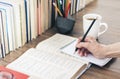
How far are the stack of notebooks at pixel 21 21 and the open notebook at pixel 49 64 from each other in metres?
0.08

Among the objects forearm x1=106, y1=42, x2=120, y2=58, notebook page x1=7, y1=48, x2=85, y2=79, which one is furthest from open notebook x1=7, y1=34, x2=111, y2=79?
forearm x1=106, y1=42, x2=120, y2=58

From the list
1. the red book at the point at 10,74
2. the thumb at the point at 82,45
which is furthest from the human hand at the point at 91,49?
the red book at the point at 10,74

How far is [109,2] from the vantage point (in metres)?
1.70

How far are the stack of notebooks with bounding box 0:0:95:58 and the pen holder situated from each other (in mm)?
68

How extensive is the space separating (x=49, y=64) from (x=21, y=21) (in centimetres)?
25

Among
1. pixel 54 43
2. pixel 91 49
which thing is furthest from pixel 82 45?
pixel 54 43

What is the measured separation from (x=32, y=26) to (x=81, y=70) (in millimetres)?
341

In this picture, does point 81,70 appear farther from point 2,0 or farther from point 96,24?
point 2,0

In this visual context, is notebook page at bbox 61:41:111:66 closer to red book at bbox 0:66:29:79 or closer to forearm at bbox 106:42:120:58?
forearm at bbox 106:42:120:58

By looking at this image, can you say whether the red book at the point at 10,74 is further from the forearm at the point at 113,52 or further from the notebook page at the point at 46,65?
the forearm at the point at 113,52

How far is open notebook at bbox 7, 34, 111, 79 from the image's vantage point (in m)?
0.89

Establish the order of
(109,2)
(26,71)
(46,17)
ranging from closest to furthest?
1. (26,71)
2. (46,17)
3. (109,2)

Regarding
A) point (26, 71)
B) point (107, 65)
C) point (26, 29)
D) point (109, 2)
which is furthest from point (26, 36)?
point (109, 2)

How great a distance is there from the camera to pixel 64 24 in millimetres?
1205
